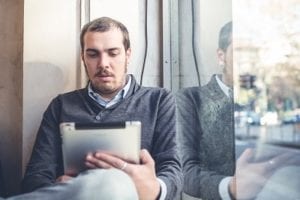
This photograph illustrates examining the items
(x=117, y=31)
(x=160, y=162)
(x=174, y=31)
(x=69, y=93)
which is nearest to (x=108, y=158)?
(x=160, y=162)

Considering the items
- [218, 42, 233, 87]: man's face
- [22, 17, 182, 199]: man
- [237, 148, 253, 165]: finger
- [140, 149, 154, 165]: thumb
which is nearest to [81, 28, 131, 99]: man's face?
[22, 17, 182, 199]: man

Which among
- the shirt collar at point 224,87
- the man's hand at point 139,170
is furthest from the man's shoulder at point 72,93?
the shirt collar at point 224,87

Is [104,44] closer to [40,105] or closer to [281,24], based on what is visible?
[40,105]

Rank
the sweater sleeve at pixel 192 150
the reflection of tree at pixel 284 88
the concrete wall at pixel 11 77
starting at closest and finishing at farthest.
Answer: the reflection of tree at pixel 284 88 < the sweater sleeve at pixel 192 150 < the concrete wall at pixel 11 77

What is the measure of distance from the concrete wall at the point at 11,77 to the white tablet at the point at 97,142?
0.94ft

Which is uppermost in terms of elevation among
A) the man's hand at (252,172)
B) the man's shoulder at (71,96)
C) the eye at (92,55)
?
the eye at (92,55)

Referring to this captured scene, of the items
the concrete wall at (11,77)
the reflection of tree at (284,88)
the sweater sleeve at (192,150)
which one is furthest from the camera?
the concrete wall at (11,77)

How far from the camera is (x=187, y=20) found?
4.47 feet

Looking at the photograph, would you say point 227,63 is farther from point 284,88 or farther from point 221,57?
point 284,88

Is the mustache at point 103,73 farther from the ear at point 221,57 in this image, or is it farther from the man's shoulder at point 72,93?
the ear at point 221,57

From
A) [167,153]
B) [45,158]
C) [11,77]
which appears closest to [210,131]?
[167,153]

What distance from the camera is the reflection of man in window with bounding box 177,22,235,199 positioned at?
1.17 m

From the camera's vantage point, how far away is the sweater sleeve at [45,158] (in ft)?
3.84

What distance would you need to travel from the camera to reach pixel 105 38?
1204 mm
